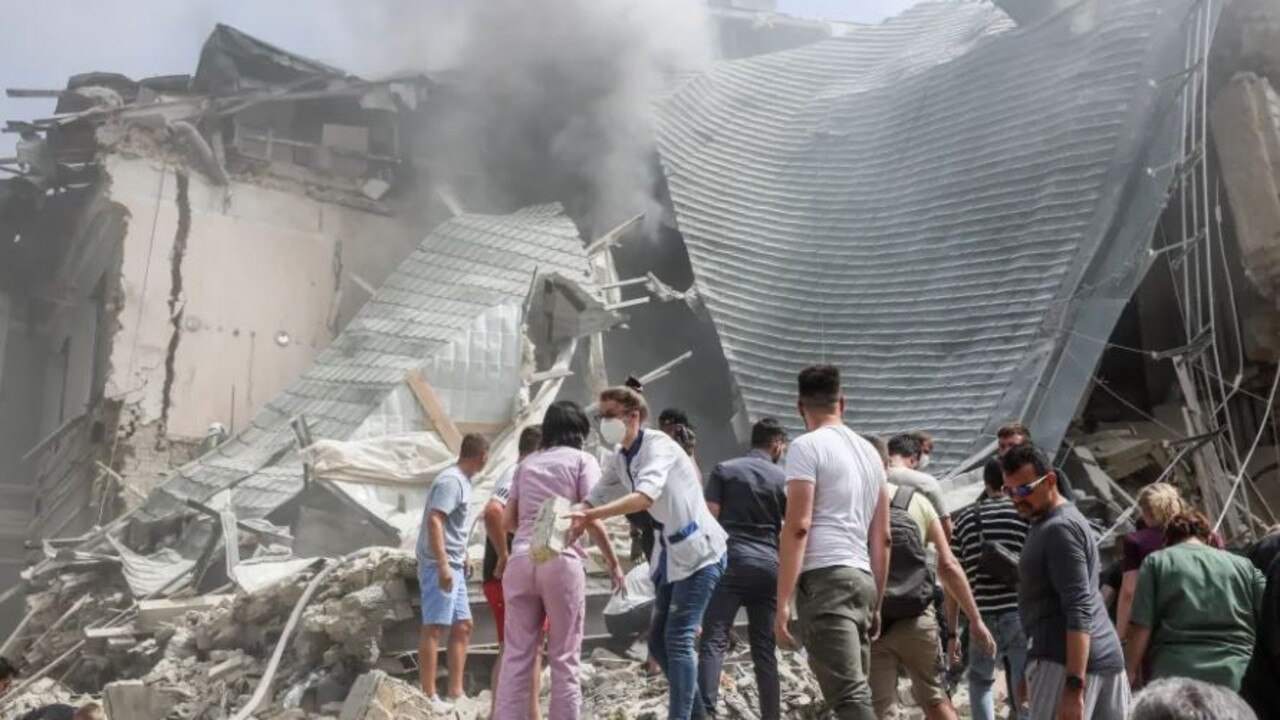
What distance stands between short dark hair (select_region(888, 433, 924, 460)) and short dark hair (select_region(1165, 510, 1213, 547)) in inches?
54.8

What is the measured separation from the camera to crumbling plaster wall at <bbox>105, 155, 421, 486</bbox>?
14.0 m

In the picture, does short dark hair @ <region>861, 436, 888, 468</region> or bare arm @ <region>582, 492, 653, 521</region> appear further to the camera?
short dark hair @ <region>861, 436, 888, 468</region>

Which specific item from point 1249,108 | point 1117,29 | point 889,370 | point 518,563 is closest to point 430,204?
point 889,370

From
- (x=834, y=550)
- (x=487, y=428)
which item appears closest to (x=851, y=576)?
(x=834, y=550)

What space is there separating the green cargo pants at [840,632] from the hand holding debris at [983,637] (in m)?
0.94

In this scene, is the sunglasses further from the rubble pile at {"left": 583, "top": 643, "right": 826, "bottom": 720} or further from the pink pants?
the rubble pile at {"left": 583, "top": 643, "right": 826, "bottom": 720}

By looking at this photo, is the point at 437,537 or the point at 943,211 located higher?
the point at 943,211

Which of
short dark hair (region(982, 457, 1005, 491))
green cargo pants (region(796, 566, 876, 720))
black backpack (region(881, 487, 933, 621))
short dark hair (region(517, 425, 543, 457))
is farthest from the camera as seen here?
short dark hair (region(517, 425, 543, 457))

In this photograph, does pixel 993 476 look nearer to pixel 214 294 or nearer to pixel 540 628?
pixel 540 628

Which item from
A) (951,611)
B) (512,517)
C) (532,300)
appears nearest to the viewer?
(512,517)

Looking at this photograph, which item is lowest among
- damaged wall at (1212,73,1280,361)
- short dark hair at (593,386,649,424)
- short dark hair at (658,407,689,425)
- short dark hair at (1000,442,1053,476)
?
short dark hair at (1000,442,1053,476)

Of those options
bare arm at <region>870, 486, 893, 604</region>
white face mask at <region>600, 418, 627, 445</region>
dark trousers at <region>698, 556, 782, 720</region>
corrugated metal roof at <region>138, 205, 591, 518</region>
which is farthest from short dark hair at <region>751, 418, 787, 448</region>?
→ corrugated metal roof at <region>138, 205, 591, 518</region>

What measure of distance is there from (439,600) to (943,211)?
7.94m

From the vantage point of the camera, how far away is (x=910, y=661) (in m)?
4.79
